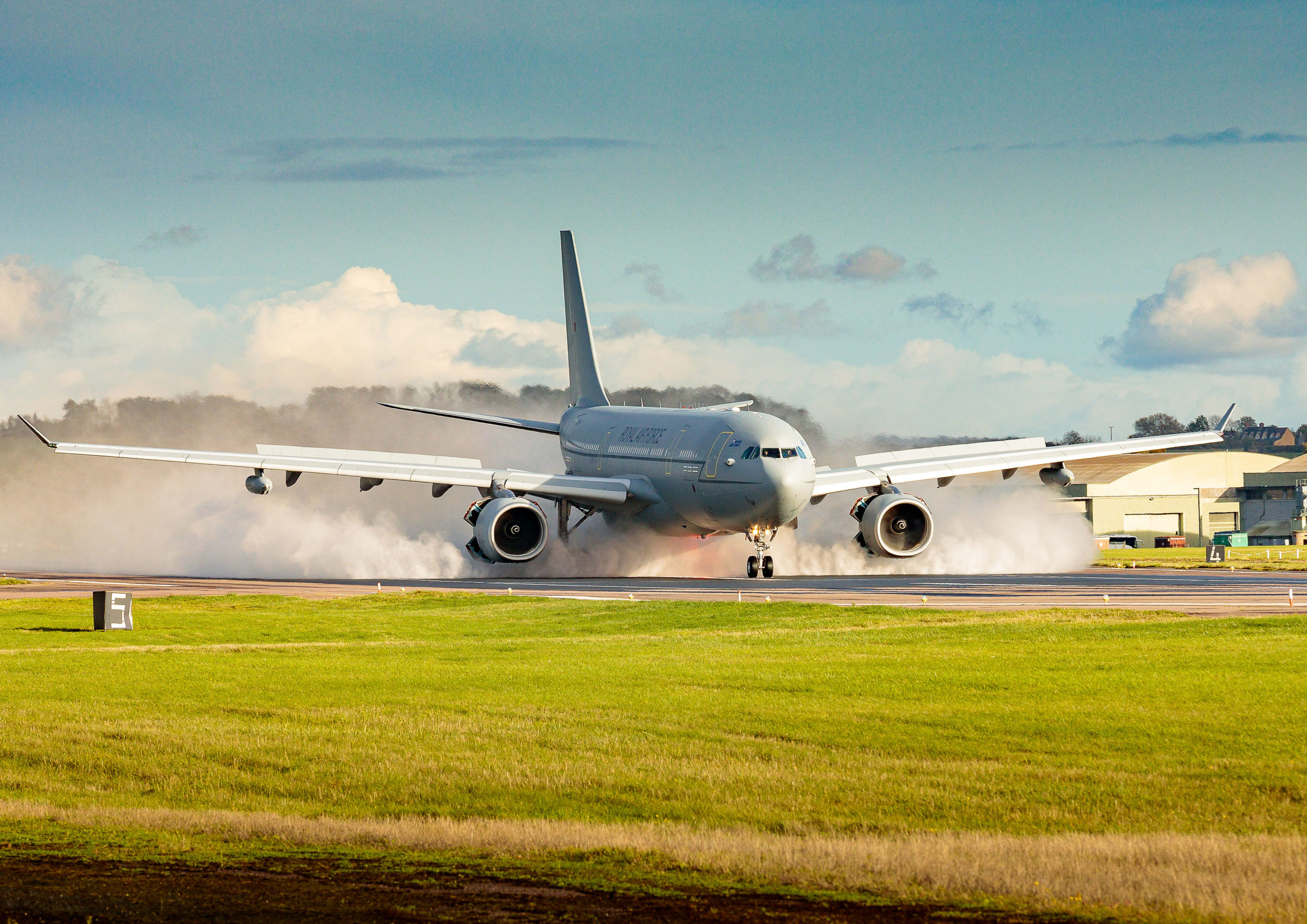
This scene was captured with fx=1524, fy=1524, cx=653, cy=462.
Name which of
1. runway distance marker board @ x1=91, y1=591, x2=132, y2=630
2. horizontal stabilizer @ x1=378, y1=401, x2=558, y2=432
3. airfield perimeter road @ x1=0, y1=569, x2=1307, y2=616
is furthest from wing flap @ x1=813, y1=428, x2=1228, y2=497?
runway distance marker board @ x1=91, y1=591, x2=132, y2=630

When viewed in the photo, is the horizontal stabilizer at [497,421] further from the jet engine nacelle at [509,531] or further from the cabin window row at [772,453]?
the cabin window row at [772,453]

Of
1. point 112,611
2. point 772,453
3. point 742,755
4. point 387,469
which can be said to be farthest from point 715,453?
→ point 742,755

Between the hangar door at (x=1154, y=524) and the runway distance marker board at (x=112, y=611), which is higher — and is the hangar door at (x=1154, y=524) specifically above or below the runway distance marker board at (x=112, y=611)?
above

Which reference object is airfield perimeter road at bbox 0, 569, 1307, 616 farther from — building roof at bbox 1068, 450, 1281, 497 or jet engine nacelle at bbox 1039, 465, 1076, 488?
building roof at bbox 1068, 450, 1281, 497

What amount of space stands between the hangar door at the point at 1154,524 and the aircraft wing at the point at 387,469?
267 ft

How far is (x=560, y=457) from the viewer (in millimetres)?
80562

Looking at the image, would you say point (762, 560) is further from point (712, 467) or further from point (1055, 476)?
point (1055, 476)

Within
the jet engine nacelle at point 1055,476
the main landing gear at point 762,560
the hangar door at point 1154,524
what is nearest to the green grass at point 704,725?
the main landing gear at point 762,560

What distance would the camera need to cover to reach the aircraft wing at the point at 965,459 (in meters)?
59.8

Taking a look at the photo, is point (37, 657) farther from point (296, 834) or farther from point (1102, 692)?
point (1102, 692)

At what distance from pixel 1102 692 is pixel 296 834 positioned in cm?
1376

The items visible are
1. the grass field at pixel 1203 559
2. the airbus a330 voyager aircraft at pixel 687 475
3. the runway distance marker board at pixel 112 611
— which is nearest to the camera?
the runway distance marker board at pixel 112 611

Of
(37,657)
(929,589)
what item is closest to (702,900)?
(37,657)

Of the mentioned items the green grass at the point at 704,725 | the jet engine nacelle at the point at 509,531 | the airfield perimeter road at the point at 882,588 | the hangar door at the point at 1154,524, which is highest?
the hangar door at the point at 1154,524
